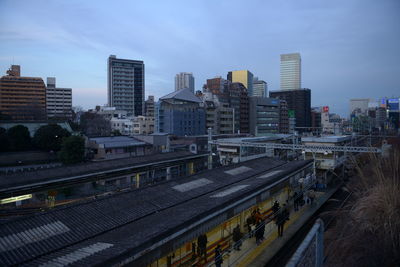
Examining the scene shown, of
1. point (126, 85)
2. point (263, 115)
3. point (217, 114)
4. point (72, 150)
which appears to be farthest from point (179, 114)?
point (126, 85)

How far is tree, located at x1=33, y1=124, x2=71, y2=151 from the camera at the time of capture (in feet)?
121

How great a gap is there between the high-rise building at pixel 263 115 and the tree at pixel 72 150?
4203cm

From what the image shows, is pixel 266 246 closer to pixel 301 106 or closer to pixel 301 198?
pixel 301 198

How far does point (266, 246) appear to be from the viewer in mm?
11266

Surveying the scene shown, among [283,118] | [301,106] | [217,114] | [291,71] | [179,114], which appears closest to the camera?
[179,114]

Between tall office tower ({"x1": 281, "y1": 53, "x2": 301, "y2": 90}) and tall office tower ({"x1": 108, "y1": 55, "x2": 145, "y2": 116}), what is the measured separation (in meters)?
116

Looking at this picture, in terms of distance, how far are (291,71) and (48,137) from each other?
170 metres

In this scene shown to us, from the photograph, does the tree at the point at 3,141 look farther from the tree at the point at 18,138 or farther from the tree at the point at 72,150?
the tree at the point at 72,150

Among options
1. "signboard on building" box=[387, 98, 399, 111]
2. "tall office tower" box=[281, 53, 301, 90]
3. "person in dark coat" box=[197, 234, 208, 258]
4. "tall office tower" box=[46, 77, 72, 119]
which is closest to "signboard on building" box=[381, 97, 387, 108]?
"signboard on building" box=[387, 98, 399, 111]

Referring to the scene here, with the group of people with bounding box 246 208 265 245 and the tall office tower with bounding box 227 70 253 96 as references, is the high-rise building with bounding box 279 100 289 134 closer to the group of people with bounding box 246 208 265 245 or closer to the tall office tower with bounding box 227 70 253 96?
the tall office tower with bounding box 227 70 253 96

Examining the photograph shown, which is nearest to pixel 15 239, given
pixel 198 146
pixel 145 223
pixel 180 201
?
pixel 145 223

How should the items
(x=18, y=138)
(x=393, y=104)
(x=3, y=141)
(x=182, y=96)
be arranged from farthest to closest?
(x=393, y=104), (x=182, y=96), (x=18, y=138), (x=3, y=141)

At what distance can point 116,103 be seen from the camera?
302ft

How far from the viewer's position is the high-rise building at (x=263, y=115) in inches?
2596
